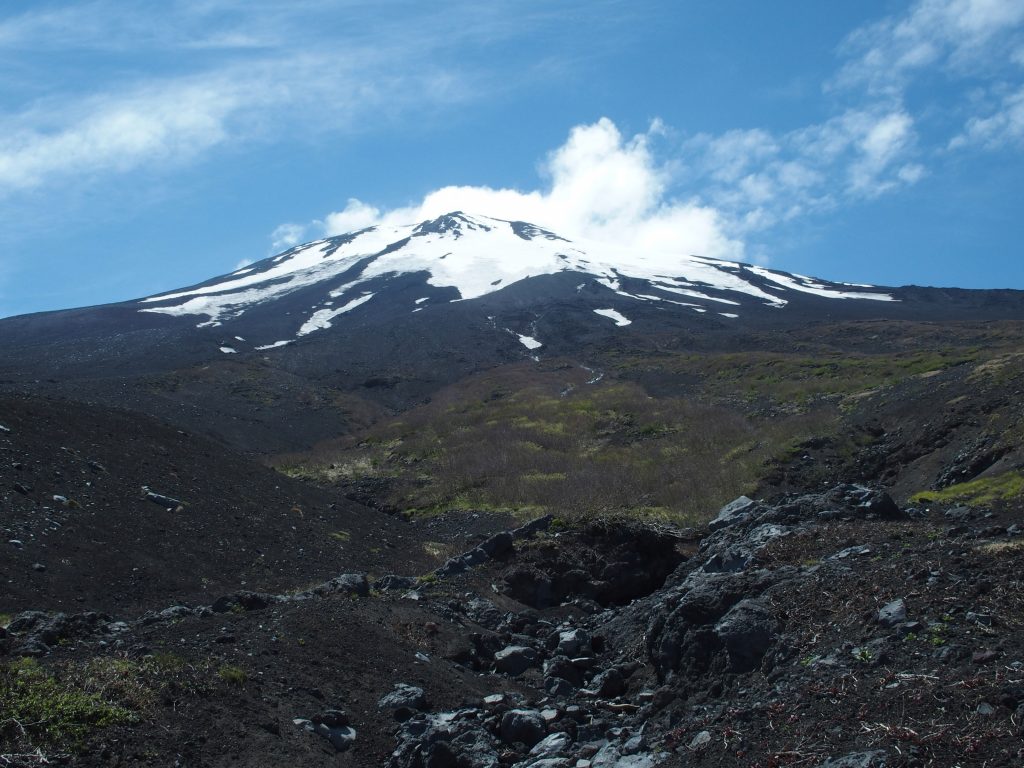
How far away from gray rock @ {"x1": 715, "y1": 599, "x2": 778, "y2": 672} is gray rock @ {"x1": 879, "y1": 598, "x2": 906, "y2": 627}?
1.19 meters

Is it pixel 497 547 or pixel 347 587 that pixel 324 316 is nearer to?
pixel 497 547

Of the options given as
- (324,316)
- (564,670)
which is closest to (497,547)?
(564,670)

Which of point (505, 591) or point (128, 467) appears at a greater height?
point (128, 467)

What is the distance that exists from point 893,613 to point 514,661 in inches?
234

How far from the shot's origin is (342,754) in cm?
926

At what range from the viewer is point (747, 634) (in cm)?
930

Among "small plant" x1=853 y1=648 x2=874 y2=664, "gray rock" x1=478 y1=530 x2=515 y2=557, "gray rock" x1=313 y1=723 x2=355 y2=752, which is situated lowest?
"gray rock" x1=313 y1=723 x2=355 y2=752

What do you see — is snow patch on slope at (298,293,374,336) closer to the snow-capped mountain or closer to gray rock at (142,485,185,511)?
the snow-capped mountain

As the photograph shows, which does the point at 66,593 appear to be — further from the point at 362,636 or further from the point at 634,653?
the point at 634,653

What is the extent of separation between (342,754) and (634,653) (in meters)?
4.41

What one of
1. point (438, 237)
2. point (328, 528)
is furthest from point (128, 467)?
point (438, 237)

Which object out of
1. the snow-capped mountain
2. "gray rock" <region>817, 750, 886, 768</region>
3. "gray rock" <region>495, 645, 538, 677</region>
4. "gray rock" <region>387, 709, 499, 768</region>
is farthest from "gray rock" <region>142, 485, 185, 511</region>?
the snow-capped mountain

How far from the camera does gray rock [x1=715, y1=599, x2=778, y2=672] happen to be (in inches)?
360

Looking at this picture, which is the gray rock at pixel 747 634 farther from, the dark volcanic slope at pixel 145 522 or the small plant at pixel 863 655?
the dark volcanic slope at pixel 145 522
